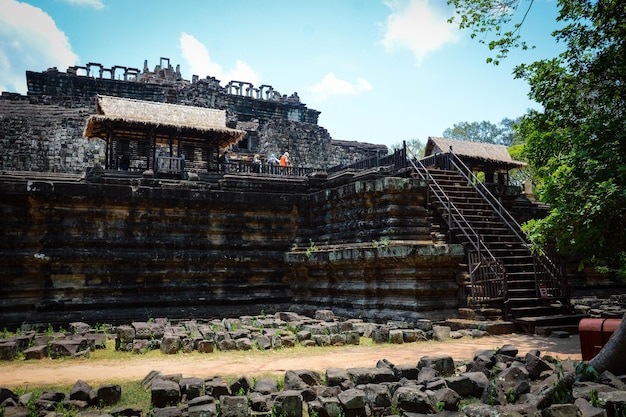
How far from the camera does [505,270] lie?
37.3 ft

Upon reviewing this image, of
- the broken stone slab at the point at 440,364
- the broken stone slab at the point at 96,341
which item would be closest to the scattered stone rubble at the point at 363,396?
the broken stone slab at the point at 440,364

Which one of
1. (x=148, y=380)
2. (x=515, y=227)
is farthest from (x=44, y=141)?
(x=148, y=380)

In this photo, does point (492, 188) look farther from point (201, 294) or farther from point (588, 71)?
point (201, 294)

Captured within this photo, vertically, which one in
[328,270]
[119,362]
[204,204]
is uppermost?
[204,204]

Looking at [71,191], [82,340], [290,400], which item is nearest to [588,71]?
[290,400]

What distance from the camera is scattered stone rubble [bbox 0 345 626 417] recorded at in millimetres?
4758

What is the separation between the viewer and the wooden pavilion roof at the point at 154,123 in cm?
2162

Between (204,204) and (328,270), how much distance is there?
13.8ft

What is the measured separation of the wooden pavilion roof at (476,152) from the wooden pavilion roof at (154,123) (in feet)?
47.5

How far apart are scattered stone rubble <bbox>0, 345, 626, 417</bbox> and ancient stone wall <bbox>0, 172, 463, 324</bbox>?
5.39 meters

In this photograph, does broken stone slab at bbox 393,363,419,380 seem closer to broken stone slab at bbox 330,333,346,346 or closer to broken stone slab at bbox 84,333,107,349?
broken stone slab at bbox 330,333,346,346

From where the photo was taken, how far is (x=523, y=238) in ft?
44.9

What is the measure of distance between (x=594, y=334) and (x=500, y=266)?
430 cm

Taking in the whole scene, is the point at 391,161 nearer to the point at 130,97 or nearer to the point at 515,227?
the point at 515,227
